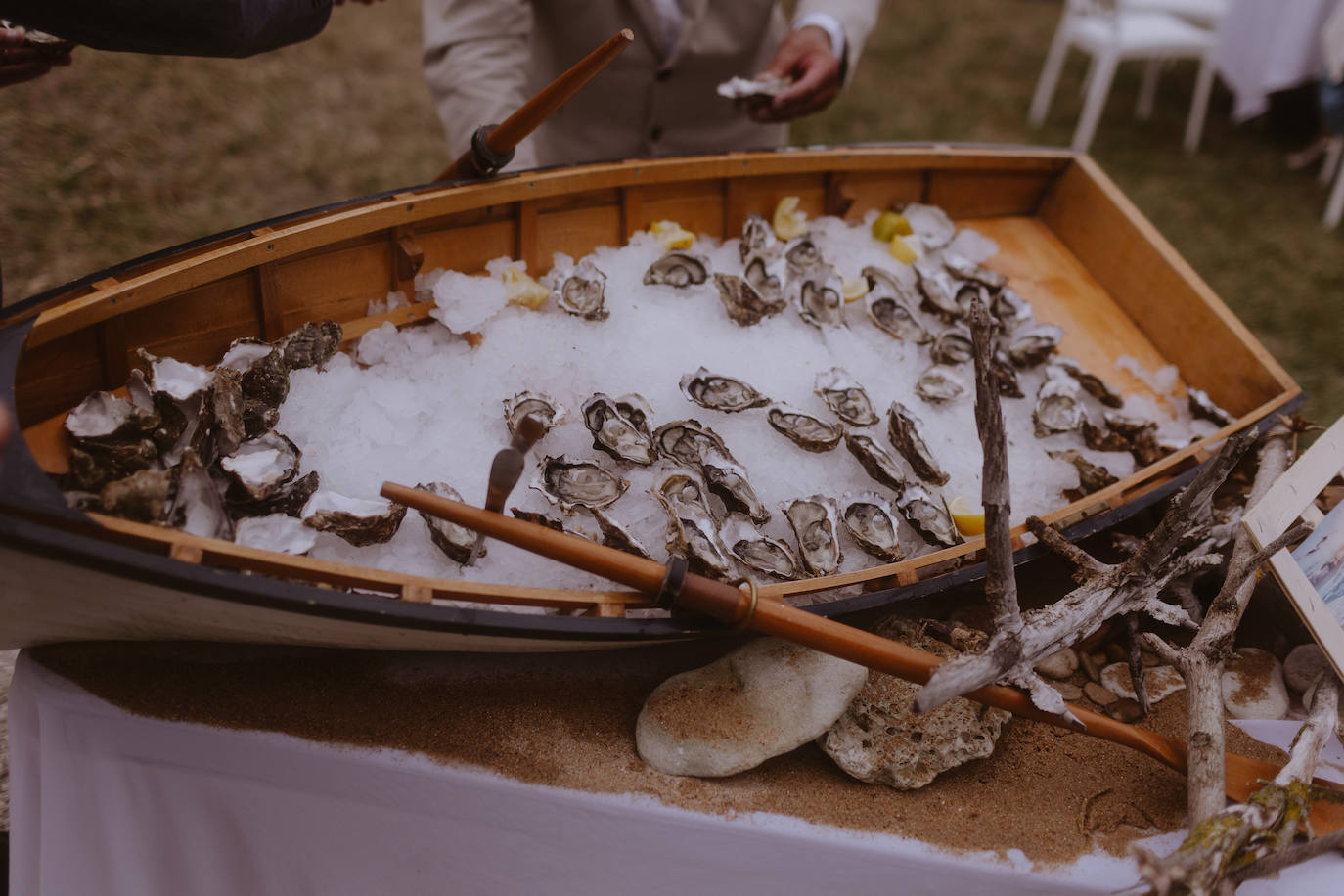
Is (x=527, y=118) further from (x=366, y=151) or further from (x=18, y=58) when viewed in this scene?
(x=366, y=151)

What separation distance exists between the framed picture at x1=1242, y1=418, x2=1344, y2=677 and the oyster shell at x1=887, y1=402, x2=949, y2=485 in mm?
550

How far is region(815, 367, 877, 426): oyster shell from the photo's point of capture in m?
1.90

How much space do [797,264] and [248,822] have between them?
1.79 m

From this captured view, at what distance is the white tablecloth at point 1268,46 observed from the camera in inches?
187

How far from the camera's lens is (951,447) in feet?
6.46

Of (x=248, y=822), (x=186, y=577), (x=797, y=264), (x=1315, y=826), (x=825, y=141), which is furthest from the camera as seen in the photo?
(x=825, y=141)

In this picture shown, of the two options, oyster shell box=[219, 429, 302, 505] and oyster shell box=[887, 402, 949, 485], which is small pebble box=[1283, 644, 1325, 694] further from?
oyster shell box=[219, 429, 302, 505]

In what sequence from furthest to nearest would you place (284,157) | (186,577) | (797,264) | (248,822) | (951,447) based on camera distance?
(284,157) → (797,264) → (951,447) → (248,822) → (186,577)

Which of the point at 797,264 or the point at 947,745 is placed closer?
the point at 947,745

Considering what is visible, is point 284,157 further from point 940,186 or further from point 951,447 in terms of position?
point 951,447

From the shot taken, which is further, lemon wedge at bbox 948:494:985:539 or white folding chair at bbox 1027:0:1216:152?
white folding chair at bbox 1027:0:1216:152

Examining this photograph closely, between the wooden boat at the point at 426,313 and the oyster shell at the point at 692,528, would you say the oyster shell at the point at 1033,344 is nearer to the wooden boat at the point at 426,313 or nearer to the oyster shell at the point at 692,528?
the wooden boat at the point at 426,313

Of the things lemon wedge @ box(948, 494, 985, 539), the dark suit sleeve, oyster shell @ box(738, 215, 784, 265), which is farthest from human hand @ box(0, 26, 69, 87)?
lemon wedge @ box(948, 494, 985, 539)

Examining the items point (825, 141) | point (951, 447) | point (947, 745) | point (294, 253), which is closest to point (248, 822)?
point (294, 253)
